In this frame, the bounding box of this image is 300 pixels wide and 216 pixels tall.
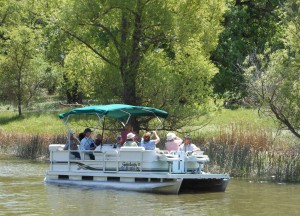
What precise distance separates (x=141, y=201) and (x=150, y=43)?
1414 cm

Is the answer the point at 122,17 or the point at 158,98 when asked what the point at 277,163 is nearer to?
the point at 158,98

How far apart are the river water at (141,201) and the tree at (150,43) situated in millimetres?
8172

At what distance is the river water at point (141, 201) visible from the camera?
64.9 ft

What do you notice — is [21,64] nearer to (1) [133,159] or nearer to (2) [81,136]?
(2) [81,136]

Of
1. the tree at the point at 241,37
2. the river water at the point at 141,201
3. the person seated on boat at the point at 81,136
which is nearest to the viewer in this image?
the river water at the point at 141,201

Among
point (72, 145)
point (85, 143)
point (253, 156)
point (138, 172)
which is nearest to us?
point (138, 172)

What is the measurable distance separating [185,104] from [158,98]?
129cm

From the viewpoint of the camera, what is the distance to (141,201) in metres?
21.5

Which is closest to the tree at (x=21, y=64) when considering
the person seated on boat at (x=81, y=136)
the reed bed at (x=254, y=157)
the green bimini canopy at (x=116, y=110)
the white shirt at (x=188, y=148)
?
the green bimini canopy at (x=116, y=110)

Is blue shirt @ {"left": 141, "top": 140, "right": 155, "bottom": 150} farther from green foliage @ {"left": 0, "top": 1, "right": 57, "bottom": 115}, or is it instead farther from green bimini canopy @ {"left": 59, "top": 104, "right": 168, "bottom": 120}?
green foliage @ {"left": 0, "top": 1, "right": 57, "bottom": 115}

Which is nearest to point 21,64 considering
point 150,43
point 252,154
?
point 150,43

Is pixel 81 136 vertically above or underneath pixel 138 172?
above

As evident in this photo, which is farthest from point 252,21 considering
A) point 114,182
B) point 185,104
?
point 114,182

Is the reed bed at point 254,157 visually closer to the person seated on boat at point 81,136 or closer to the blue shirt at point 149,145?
Result: the blue shirt at point 149,145
